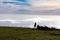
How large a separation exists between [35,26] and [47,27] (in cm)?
338

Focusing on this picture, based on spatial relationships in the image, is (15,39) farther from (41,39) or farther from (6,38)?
(41,39)

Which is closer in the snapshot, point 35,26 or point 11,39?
point 11,39

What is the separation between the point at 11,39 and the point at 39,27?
20967mm

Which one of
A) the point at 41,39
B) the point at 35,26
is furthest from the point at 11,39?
the point at 35,26

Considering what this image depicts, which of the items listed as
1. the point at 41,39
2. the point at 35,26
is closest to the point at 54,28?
the point at 35,26

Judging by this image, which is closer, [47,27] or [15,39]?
[15,39]

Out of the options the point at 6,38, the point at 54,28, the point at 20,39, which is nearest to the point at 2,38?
the point at 6,38

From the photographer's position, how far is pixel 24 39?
28.0 meters

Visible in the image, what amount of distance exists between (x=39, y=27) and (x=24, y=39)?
65.1 feet

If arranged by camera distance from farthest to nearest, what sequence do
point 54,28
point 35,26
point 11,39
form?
point 54,28 < point 35,26 < point 11,39

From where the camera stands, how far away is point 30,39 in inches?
1109

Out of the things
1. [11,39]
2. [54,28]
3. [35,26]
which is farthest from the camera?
[54,28]

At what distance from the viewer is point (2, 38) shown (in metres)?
28.1

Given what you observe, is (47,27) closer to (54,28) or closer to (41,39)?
(54,28)
